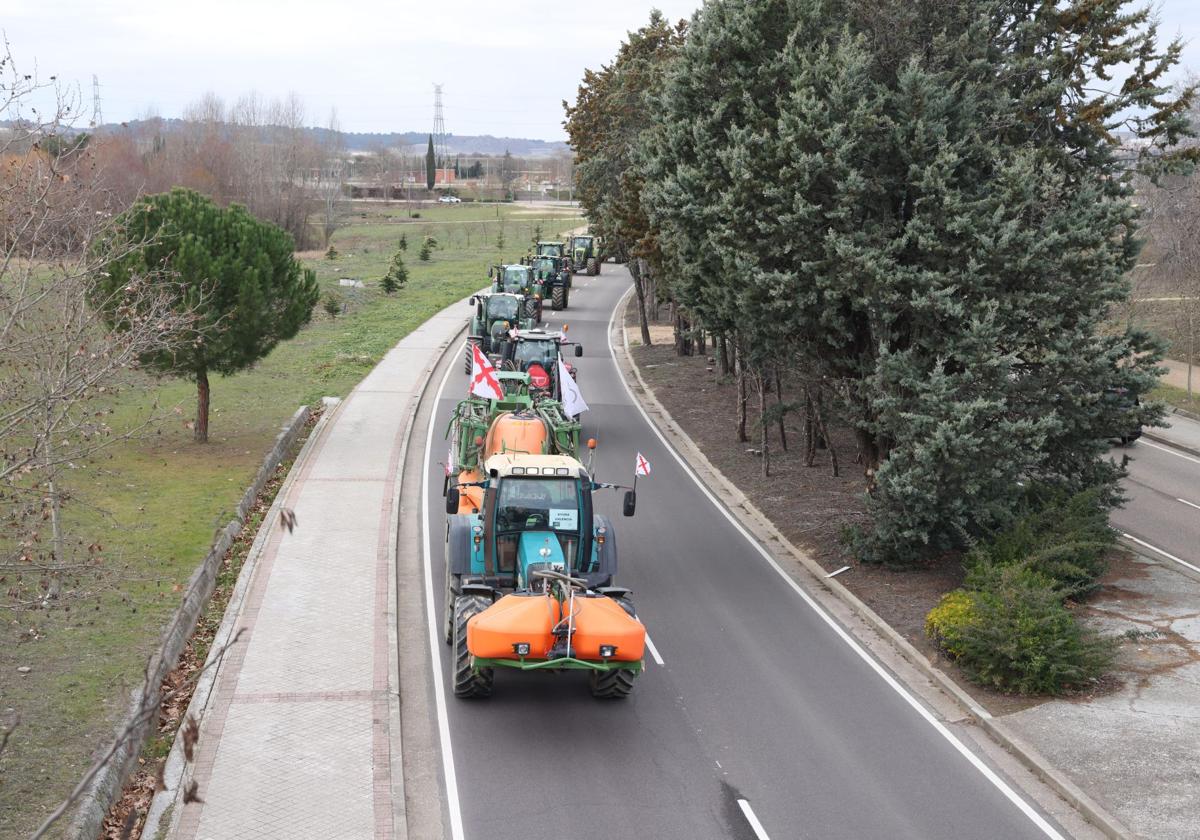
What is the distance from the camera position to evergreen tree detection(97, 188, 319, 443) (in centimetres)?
2702

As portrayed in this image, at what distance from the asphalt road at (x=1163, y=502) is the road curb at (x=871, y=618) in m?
5.90

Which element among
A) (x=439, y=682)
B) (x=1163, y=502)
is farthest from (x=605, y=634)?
(x=1163, y=502)

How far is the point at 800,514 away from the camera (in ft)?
82.2

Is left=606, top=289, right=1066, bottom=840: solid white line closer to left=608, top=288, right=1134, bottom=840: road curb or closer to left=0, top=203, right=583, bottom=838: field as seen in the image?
left=608, top=288, right=1134, bottom=840: road curb

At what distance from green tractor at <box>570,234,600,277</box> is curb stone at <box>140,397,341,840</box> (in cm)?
4778

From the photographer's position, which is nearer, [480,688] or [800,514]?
[480,688]

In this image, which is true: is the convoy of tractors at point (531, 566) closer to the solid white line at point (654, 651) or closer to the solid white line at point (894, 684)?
the solid white line at point (654, 651)

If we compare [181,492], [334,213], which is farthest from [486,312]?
[334,213]

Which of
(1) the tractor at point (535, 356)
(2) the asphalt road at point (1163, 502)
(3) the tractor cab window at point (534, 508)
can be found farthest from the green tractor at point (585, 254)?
(3) the tractor cab window at point (534, 508)

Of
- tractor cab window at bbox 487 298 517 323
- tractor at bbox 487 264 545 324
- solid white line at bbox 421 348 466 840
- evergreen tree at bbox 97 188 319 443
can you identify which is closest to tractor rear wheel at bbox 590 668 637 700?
solid white line at bbox 421 348 466 840

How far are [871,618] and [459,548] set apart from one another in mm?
6584

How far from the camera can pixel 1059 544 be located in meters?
19.8

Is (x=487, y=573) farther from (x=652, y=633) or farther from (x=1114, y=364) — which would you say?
(x=1114, y=364)

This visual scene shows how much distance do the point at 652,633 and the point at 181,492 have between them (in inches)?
476
